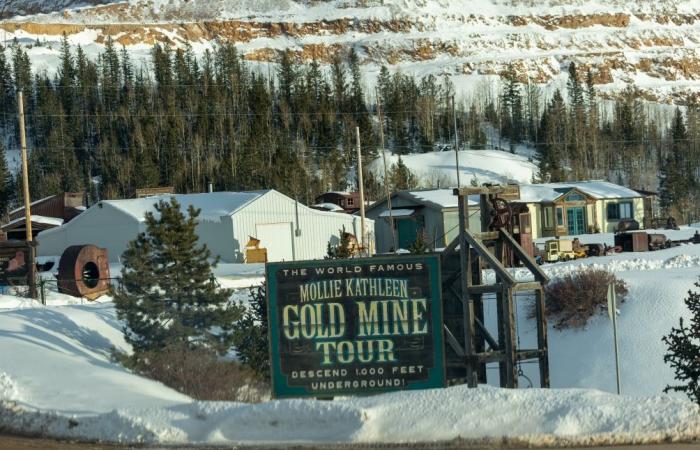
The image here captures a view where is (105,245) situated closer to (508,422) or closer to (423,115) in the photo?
(508,422)

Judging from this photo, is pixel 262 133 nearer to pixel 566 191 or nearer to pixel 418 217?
pixel 566 191

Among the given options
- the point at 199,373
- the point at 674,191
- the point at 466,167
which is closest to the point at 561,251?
the point at 199,373

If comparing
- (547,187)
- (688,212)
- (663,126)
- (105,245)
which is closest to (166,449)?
(105,245)

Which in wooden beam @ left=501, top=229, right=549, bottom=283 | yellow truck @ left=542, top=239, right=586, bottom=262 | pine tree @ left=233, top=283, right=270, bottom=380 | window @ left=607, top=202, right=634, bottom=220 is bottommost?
window @ left=607, top=202, right=634, bottom=220

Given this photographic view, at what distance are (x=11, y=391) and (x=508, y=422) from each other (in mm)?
6656

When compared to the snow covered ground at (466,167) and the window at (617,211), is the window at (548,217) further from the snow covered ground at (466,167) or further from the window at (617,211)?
the snow covered ground at (466,167)

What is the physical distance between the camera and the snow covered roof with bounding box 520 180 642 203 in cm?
7619

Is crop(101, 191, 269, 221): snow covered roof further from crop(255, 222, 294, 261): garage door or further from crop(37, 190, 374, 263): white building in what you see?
crop(255, 222, 294, 261): garage door

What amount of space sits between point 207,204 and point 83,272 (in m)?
20.8

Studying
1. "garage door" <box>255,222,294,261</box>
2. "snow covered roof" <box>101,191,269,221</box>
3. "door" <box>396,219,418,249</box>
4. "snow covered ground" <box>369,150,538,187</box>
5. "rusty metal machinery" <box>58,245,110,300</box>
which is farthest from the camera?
"snow covered ground" <box>369,150,538,187</box>

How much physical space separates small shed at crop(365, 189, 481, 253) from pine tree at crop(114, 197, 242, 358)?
4495 cm

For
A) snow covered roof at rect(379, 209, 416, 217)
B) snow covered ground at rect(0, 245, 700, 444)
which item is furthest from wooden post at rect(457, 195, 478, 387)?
snow covered roof at rect(379, 209, 416, 217)

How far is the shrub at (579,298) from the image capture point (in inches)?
1216

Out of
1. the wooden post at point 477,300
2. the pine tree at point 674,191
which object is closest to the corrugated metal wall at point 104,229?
the wooden post at point 477,300
